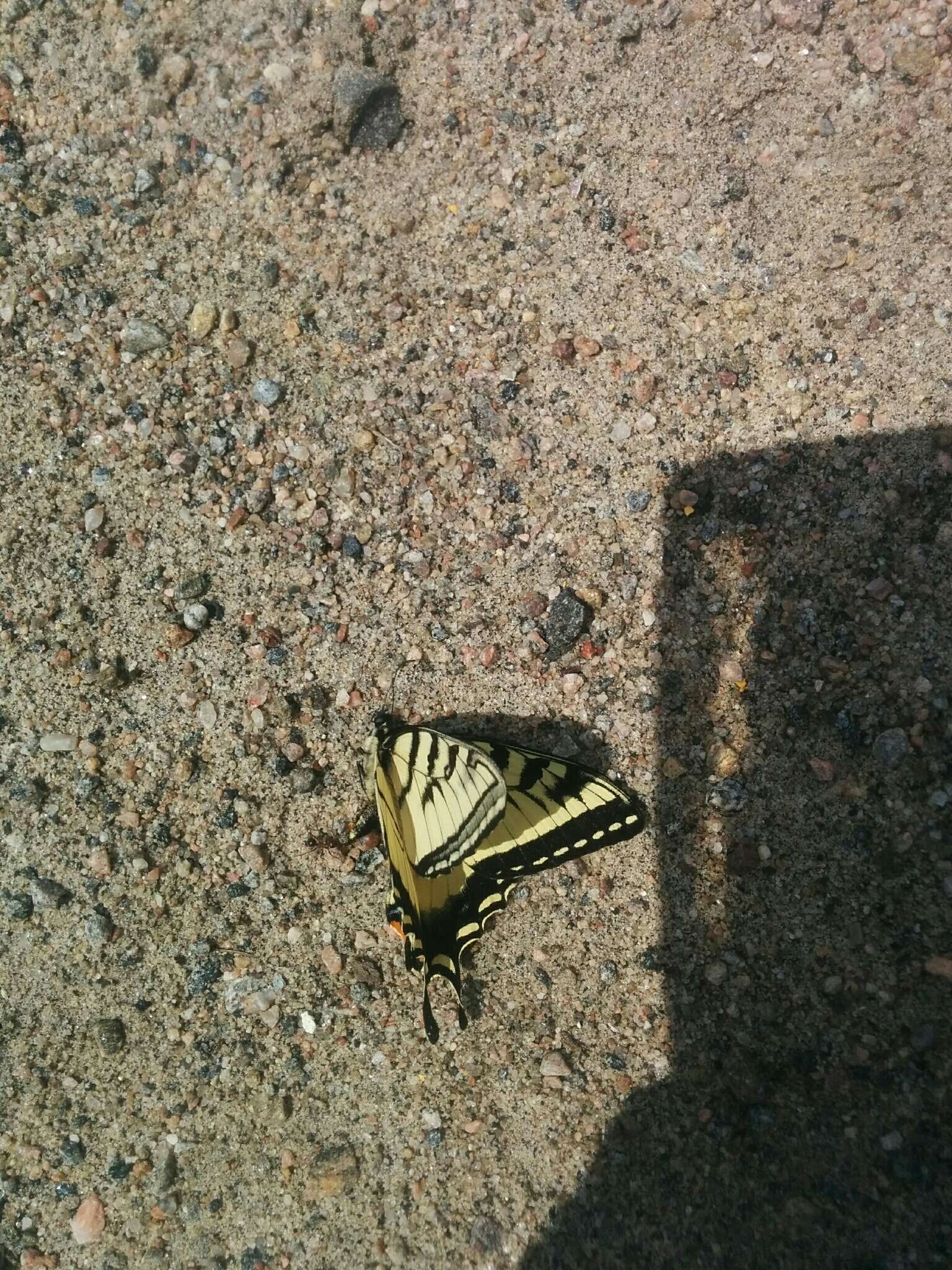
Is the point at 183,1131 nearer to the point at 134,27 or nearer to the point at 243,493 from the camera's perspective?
the point at 243,493

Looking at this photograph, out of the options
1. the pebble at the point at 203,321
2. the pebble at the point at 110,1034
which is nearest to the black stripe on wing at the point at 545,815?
the pebble at the point at 110,1034

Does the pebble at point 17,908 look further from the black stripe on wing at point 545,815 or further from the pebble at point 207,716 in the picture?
the black stripe on wing at point 545,815

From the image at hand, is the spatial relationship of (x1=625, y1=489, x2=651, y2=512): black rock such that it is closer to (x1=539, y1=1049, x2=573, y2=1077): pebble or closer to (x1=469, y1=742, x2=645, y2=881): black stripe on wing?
(x1=469, y1=742, x2=645, y2=881): black stripe on wing

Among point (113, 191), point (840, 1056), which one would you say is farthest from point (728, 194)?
point (840, 1056)

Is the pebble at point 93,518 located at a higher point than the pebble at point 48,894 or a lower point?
higher

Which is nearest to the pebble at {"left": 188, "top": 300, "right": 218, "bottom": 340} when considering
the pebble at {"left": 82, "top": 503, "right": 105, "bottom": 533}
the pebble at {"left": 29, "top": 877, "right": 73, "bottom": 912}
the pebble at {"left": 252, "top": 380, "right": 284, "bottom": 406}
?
the pebble at {"left": 252, "top": 380, "right": 284, "bottom": 406}

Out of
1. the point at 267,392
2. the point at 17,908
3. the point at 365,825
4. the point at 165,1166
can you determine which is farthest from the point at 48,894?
the point at 267,392

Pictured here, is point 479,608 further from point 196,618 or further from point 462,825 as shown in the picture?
point 196,618
